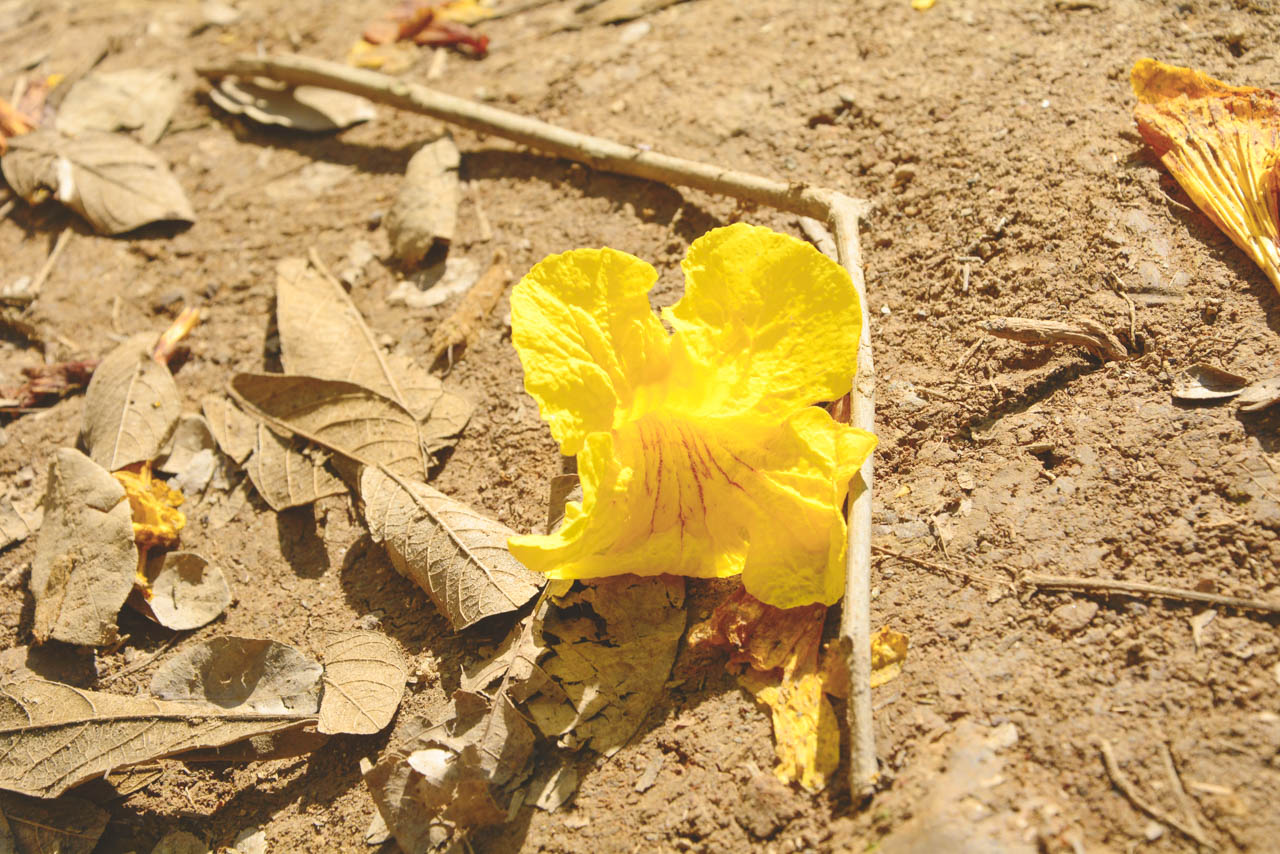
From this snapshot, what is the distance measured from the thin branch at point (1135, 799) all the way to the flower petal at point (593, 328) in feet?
4.44

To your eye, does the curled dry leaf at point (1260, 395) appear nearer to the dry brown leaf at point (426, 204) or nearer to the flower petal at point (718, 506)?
the flower petal at point (718, 506)

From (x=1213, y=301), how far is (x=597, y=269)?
1.76 meters

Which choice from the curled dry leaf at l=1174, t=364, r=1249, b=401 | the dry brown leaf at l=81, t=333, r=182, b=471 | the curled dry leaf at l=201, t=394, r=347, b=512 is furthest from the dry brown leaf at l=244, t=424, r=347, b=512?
the curled dry leaf at l=1174, t=364, r=1249, b=401

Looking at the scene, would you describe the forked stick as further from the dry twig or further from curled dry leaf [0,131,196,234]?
curled dry leaf [0,131,196,234]

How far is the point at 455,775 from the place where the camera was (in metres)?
2.25

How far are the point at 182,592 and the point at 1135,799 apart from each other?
278 cm

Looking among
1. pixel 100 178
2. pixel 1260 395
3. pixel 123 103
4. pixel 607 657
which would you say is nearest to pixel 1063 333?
pixel 1260 395

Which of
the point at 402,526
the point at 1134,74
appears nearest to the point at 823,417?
the point at 402,526

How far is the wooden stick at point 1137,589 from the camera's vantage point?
204cm

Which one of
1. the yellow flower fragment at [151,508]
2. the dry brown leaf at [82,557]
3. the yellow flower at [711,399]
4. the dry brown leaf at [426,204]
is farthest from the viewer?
the dry brown leaf at [426,204]

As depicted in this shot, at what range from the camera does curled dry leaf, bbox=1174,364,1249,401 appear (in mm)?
2367

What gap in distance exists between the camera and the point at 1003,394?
2639 mm

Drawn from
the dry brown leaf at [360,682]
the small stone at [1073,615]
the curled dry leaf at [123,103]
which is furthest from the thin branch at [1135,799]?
the curled dry leaf at [123,103]

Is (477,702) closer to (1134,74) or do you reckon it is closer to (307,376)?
(307,376)
